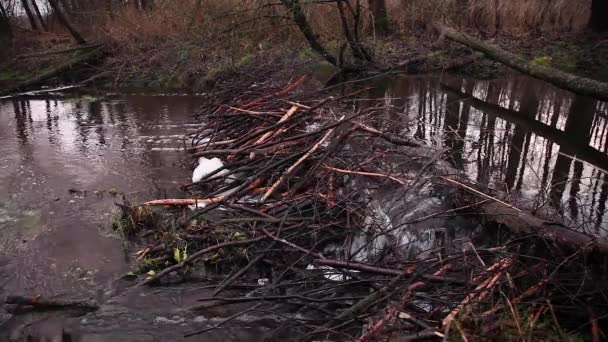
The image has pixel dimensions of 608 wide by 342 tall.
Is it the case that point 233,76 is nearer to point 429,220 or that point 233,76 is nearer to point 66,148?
point 66,148

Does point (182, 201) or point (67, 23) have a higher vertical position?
point (67, 23)

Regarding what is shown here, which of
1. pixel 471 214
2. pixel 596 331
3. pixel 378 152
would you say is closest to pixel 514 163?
pixel 378 152

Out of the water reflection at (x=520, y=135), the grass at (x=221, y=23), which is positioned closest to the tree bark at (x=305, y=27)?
the grass at (x=221, y=23)

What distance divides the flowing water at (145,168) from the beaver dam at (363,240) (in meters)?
0.11

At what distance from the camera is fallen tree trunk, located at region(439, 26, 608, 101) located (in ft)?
25.6

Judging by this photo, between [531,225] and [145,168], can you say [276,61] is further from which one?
[531,225]

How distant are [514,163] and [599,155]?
1.40 m

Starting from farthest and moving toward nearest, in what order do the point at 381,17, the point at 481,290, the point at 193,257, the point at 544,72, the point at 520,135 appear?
1. the point at 381,17
2. the point at 544,72
3. the point at 520,135
4. the point at 193,257
5. the point at 481,290

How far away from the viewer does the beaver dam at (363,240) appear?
110 inches

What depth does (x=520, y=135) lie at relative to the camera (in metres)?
7.35

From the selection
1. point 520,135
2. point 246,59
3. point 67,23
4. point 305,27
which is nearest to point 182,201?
point 520,135

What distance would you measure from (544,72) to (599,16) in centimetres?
644

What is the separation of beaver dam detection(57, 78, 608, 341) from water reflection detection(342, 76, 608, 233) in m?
0.08

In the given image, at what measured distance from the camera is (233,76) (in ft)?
32.9
